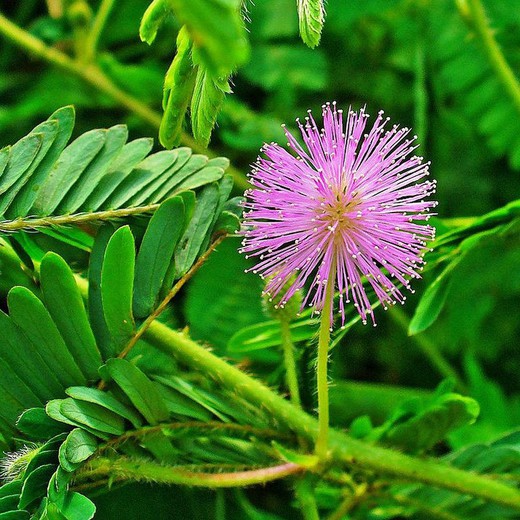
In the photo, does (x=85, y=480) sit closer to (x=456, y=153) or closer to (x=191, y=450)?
(x=191, y=450)

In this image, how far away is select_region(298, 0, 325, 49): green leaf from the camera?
0.53 m

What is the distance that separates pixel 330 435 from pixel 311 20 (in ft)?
1.41

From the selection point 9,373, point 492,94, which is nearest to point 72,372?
point 9,373

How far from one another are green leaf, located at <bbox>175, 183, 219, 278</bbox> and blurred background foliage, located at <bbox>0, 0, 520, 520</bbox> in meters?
0.60

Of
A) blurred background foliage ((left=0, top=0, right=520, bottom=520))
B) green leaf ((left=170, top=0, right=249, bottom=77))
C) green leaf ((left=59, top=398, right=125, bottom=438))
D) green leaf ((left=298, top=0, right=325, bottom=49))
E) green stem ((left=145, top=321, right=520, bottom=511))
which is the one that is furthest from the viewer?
blurred background foliage ((left=0, top=0, right=520, bottom=520))

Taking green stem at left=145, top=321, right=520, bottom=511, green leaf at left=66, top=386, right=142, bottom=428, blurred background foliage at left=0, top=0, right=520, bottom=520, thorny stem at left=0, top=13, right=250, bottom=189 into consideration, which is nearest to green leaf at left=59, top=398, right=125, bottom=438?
green leaf at left=66, top=386, right=142, bottom=428

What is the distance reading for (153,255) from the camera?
2.30 ft

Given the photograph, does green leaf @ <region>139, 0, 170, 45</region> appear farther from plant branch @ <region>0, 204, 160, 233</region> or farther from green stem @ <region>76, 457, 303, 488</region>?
green stem @ <region>76, 457, 303, 488</region>

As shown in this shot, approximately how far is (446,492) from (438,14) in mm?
970

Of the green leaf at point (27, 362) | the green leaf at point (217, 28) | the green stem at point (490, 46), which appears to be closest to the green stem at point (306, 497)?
the green leaf at point (27, 362)

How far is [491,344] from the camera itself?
1.51m

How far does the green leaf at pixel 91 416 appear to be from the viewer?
0.64m

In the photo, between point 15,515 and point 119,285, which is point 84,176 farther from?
point 15,515

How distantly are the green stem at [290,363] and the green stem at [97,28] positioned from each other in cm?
72
